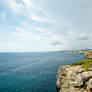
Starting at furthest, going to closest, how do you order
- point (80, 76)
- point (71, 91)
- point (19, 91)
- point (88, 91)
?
point (19, 91)
point (80, 76)
point (71, 91)
point (88, 91)

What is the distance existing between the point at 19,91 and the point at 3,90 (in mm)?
6991

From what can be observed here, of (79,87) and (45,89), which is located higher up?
(79,87)

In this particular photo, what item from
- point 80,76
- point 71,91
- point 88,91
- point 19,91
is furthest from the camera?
point 19,91

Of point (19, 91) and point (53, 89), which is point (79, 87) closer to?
point (53, 89)

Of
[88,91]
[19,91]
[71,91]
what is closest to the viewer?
[88,91]

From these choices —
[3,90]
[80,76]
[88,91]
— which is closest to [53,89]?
[80,76]

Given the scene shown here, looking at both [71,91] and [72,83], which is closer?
[71,91]

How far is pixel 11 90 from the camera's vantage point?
29172mm

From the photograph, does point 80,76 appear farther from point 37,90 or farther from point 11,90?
point 11,90

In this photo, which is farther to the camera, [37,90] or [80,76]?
[37,90]

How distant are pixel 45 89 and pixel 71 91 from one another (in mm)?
13364

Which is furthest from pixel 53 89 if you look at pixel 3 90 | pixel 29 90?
pixel 3 90

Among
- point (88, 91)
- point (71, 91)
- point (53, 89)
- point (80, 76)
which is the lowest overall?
point (53, 89)

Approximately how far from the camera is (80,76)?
2175 centimetres
